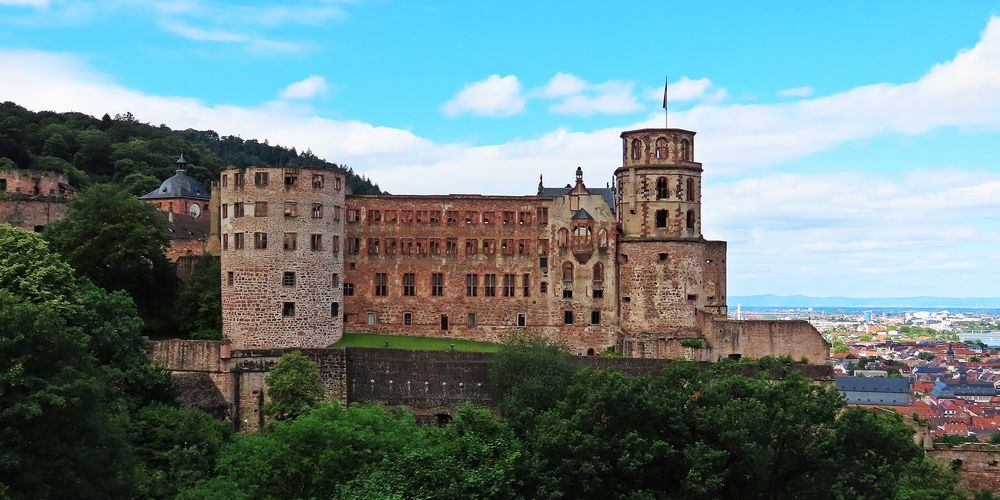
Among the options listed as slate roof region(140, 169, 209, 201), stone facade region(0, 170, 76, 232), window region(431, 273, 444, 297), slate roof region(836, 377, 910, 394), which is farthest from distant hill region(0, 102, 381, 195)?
slate roof region(836, 377, 910, 394)

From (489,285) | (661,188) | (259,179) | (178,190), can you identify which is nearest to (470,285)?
(489,285)

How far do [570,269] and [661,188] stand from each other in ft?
28.1

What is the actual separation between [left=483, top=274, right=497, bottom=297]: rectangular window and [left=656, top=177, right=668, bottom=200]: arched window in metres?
12.9

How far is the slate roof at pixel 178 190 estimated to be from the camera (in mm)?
109213

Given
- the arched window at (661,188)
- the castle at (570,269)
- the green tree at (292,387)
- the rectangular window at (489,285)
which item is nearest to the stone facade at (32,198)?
the castle at (570,269)

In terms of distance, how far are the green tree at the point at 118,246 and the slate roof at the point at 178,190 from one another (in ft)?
134

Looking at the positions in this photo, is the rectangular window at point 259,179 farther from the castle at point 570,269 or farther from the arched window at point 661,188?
the arched window at point 661,188

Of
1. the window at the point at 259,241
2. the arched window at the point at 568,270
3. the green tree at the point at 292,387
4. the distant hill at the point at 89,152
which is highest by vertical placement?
the distant hill at the point at 89,152

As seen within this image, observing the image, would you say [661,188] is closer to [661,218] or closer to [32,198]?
[661,218]

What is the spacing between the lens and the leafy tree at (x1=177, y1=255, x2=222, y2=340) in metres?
65.9

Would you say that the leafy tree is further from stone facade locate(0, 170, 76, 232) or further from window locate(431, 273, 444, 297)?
window locate(431, 273, 444, 297)

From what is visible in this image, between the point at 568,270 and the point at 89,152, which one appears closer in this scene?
the point at 568,270

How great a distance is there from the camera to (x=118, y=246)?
64.6 metres

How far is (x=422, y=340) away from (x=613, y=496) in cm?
3552
